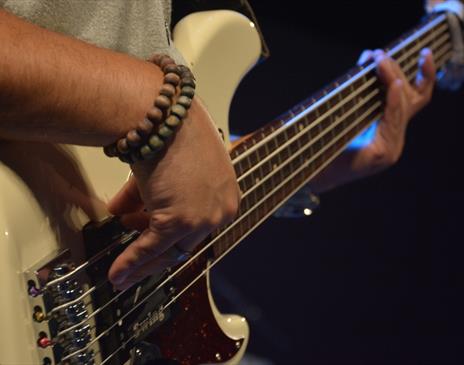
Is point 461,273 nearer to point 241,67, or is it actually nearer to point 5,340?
point 241,67

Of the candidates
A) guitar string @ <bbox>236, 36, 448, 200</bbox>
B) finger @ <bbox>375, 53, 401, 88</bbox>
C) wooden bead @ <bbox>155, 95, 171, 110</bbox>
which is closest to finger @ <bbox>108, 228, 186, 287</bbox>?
wooden bead @ <bbox>155, 95, 171, 110</bbox>

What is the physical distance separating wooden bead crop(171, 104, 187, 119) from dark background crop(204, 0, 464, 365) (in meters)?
1.12

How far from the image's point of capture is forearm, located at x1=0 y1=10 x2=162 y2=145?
1.47 ft

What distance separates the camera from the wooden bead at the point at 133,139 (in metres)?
0.49

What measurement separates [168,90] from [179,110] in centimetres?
2

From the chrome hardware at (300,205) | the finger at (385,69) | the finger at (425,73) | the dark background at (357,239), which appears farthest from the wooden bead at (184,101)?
the dark background at (357,239)

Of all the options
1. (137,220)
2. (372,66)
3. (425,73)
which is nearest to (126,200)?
(137,220)

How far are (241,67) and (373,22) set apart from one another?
96cm

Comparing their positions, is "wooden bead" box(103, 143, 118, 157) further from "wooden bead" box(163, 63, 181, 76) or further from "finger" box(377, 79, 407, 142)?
"finger" box(377, 79, 407, 142)

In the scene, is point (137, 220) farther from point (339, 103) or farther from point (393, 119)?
point (393, 119)

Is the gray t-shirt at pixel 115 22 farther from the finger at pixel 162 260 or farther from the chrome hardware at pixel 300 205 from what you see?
the chrome hardware at pixel 300 205

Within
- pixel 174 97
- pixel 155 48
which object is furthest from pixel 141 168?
pixel 155 48

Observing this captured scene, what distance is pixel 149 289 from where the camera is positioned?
63 centimetres

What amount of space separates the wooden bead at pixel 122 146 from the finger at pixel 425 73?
87cm
